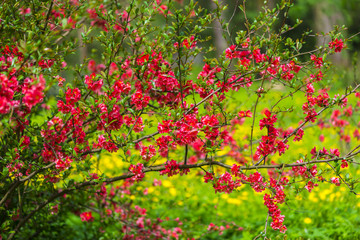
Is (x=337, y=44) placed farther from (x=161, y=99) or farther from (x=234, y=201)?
(x=234, y=201)

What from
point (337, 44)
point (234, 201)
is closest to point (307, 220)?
point (234, 201)

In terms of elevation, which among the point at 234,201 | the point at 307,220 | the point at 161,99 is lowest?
the point at 307,220

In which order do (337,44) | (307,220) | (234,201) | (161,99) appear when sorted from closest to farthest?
1. (337,44)
2. (161,99)
3. (307,220)
4. (234,201)

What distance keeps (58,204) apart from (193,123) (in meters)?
1.78

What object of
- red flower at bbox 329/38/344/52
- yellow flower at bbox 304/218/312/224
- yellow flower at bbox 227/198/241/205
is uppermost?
yellow flower at bbox 227/198/241/205

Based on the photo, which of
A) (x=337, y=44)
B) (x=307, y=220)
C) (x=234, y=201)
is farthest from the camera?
(x=234, y=201)

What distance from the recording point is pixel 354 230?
140 inches

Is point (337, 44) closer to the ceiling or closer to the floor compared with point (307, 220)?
closer to the ceiling

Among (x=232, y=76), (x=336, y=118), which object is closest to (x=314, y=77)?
(x=232, y=76)

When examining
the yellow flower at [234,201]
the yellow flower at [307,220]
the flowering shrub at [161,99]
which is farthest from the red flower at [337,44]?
the yellow flower at [234,201]

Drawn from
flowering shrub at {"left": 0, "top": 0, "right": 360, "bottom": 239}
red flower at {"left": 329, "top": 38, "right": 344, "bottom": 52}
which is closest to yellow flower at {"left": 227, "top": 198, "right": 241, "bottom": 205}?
flowering shrub at {"left": 0, "top": 0, "right": 360, "bottom": 239}

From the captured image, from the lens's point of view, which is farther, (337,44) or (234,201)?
(234,201)

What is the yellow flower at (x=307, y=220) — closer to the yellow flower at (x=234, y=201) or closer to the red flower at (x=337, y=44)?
the yellow flower at (x=234, y=201)

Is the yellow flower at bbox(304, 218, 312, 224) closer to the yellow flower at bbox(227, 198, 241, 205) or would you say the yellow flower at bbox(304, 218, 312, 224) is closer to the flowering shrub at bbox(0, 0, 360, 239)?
the yellow flower at bbox(227, 198, 241, 205)
